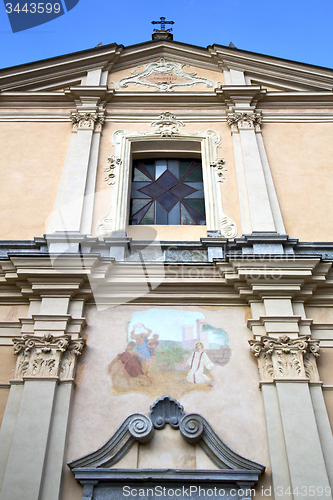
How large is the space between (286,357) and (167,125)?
5510 mm

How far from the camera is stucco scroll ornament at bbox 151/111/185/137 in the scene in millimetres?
9680

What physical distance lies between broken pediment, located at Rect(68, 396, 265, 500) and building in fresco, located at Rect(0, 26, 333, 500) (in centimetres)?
2

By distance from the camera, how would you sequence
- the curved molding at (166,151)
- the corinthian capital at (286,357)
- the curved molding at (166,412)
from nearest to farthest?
the curved molding at (166,412), the corinthian capital at (286,357), the curved molding at (166,151)

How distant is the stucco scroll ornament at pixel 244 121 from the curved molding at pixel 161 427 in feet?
18.9

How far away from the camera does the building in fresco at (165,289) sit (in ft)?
18.8

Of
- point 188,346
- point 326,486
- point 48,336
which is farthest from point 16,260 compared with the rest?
point 326,486

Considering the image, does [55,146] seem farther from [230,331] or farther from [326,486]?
[326,486]

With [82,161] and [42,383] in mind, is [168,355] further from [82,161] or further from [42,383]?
[82,161]

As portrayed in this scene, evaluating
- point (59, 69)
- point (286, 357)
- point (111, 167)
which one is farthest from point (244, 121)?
point (286, 357)

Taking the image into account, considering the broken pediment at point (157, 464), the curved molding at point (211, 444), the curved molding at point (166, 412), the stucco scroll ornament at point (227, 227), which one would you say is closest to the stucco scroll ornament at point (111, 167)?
the stucco scroll ornament at point (227, 227)

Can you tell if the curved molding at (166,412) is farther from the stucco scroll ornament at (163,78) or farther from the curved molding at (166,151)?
the stucco scroll ornament at (163,78)

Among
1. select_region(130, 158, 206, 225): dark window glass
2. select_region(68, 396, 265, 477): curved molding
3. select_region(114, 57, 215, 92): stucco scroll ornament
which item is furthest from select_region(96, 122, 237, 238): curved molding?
select_region(68, 396, 265, 477): curved molding

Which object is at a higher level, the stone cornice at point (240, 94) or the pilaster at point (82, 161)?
the stone cornice at point (240, 94)

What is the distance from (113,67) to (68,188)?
4305 millimetres
